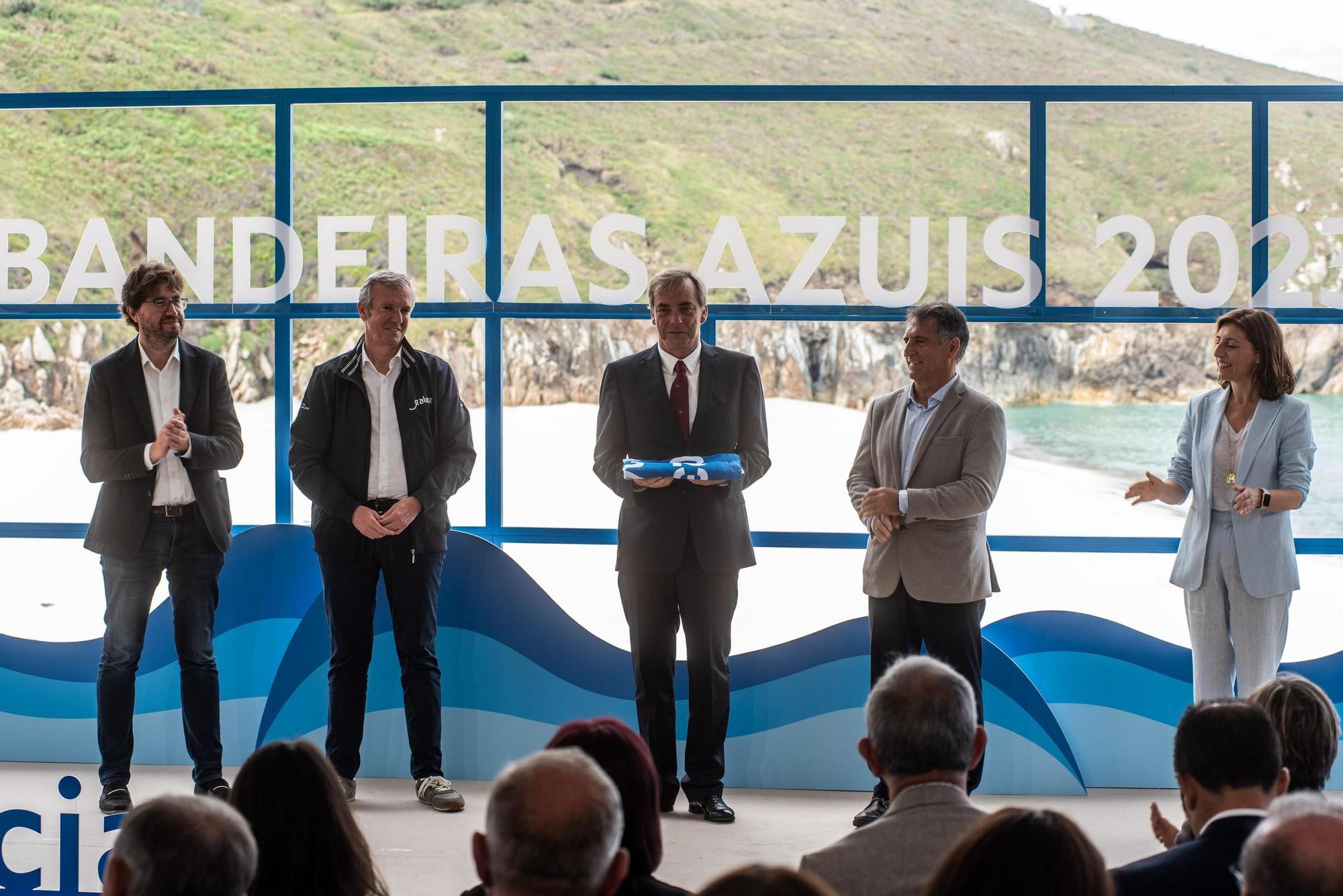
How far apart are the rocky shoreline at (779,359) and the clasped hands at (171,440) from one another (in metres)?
7.00

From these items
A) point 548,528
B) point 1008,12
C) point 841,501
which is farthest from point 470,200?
point 548,528

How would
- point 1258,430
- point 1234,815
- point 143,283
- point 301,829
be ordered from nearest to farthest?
point 301,829 → point 1234,815 → point 1258,430 → point 143,283

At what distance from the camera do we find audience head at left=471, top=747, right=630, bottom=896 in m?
1.51

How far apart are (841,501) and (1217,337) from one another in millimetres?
22047

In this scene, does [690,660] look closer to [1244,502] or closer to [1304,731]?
[1244,502]

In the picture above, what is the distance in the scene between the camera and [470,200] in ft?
95.1

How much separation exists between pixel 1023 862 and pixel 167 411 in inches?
136

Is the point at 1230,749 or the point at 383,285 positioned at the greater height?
the point at 383,285

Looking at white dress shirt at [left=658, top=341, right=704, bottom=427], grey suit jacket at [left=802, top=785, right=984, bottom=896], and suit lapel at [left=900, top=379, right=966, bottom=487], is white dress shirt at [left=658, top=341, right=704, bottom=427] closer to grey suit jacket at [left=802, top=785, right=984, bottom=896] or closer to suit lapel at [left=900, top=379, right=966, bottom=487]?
suit lapel at [left=900, top=379, right=966, bottom=487]

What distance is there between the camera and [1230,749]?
2.09 metres

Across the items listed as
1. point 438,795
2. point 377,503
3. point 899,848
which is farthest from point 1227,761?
point 377,503

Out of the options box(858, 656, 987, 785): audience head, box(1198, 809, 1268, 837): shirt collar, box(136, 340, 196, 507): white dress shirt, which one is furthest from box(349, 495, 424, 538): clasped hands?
box(1198, 809, 1268, 837): shirt collar

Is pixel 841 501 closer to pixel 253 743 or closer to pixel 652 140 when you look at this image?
pixel 652 140

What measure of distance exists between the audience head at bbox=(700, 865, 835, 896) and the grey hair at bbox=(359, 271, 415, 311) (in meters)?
3.17
